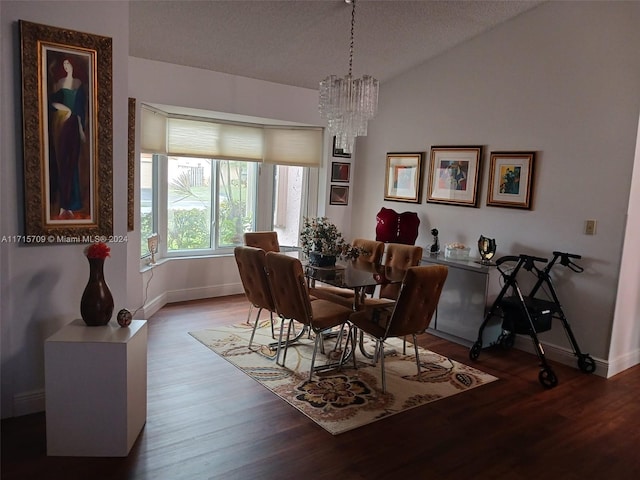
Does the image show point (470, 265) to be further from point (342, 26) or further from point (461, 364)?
point (342, 26)

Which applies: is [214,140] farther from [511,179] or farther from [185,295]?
[511,179]

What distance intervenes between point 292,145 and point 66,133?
349cm

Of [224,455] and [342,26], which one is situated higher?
[342,26]

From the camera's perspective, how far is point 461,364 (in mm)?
4047

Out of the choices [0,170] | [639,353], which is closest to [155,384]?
[0,170]

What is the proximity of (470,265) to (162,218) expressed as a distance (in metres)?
3.29

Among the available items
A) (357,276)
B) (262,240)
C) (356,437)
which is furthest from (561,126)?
(356,437)

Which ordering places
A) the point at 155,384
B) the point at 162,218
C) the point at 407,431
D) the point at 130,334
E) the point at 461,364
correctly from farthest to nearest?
the point at 162,218, the point at 461,364, the point at 155,384, the point at 407,431, the point at 130,334

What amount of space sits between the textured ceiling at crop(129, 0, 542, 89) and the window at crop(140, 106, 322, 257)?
84 cm

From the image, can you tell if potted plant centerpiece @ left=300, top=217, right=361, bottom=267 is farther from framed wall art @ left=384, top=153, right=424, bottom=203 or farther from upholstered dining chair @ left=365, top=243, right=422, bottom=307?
framed wall art @ left=384, top=153, right=424, bottom=203

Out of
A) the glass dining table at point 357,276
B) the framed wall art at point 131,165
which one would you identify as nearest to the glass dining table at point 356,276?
the glass dining table at point 357,276

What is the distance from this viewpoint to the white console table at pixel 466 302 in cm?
432

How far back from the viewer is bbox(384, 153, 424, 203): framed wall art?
549 cm

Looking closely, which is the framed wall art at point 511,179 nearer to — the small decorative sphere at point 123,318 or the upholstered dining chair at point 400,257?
the upholstered dining chair at point 400,257
